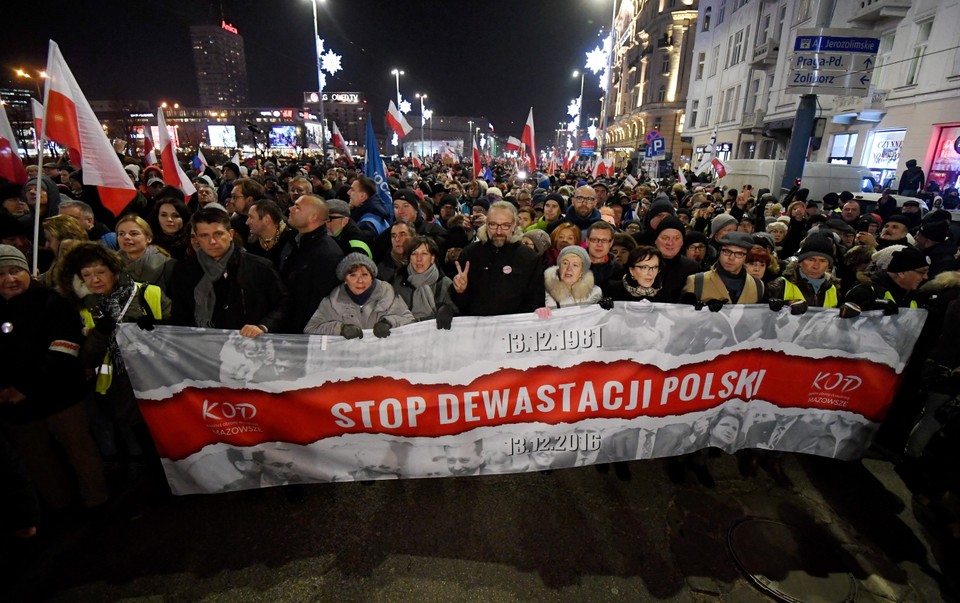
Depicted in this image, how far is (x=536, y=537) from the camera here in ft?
10.6

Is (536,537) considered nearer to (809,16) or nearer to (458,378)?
(458,378)

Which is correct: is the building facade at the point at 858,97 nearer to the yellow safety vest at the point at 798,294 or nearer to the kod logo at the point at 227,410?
the yellow safety vest at the point at 798,294

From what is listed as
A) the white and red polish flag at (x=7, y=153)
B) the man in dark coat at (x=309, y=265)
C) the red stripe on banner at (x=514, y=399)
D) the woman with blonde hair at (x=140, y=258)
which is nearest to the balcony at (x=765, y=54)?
the red stripe on banner at (x=514, y=399)

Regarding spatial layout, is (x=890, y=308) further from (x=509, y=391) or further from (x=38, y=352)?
(x=38, y=352)

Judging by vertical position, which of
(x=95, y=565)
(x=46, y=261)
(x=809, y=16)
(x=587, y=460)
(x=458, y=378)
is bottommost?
(x=95, y=565)

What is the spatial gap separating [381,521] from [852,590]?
3065mm

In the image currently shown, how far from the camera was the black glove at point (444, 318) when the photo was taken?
3.28m

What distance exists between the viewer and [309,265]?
148 inches

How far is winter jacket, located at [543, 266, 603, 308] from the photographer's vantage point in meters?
3.77

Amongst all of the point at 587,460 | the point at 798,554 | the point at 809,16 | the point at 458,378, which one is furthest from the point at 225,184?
the point at 809,16

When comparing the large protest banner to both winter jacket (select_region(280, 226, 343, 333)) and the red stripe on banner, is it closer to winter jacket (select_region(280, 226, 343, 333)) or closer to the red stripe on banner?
the red stripe on banner

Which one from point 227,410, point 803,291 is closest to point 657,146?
point 803,291

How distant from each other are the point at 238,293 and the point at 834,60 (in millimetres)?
15927

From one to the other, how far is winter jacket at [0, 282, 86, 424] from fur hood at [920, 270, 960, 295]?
6428 mm
